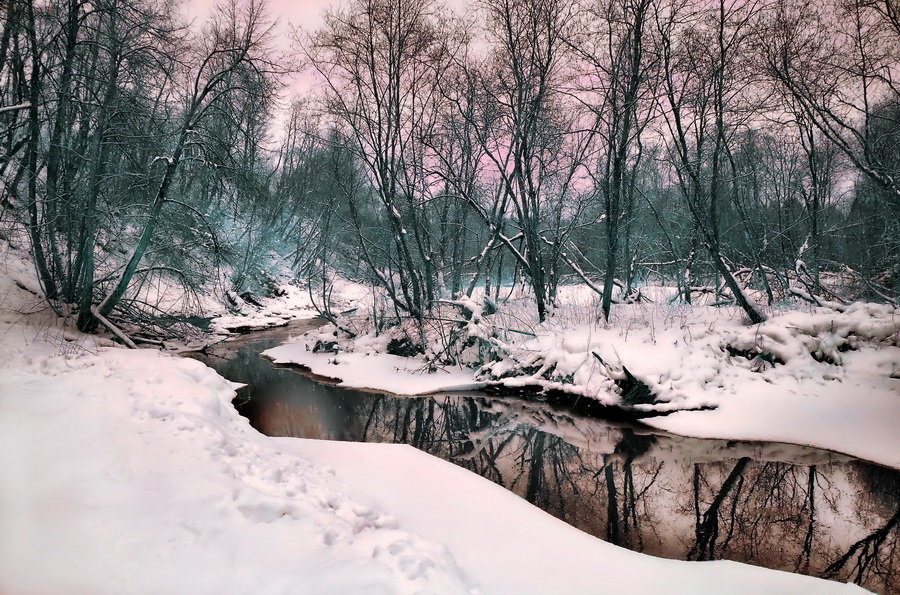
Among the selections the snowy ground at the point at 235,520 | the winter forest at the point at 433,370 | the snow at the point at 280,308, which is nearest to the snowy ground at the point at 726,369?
the winter forest at the point at 433,370

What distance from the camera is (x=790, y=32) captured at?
384 inches

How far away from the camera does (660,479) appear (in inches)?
227

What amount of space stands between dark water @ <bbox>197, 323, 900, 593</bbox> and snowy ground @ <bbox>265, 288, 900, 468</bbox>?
1.96ft

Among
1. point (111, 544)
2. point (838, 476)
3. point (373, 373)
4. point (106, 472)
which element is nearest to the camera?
point (111, 544)

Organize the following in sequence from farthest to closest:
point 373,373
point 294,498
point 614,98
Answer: point 373,373 < point 614,98 < point 294,498

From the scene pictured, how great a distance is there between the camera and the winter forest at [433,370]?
3188mm

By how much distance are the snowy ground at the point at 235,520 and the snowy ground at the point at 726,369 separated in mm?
4525

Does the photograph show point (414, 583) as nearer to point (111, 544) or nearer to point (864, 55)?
point (111, 544)

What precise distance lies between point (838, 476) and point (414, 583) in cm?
628

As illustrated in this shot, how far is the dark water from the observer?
4.22 metres

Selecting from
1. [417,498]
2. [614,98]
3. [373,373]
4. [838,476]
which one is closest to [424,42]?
[614,98]

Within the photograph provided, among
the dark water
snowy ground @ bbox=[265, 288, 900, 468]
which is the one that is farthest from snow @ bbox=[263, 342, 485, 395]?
the dark water

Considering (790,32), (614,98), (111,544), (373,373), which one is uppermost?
(790,32)

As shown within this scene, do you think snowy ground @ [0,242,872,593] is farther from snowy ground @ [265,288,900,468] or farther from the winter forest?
snowy ground @ [265,288,900,468]
